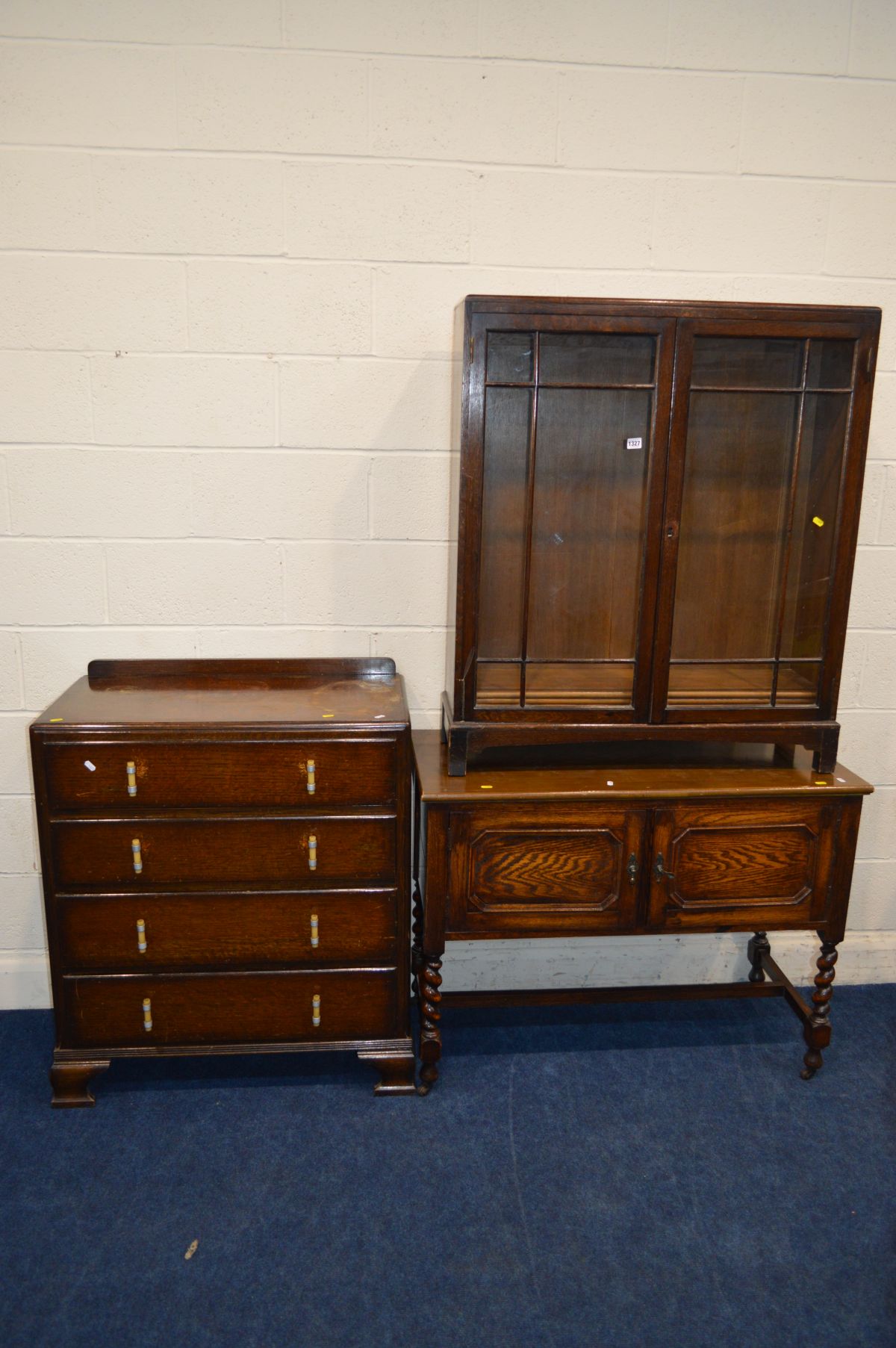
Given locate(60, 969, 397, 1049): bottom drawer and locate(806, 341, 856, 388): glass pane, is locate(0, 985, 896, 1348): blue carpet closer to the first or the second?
locate(60, 969, 397, 1049): bottom drawer

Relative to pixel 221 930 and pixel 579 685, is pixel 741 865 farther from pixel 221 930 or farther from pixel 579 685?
pixel 221 930

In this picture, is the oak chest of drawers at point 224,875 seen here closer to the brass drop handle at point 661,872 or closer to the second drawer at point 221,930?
the second drawer at point 221,930

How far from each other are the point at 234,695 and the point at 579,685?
86cm

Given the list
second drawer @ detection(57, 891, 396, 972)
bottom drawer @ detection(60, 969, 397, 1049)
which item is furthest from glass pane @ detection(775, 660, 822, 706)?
bottom drawer @ detection(60, 969, 397, 1049)

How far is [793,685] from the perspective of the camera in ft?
7.50

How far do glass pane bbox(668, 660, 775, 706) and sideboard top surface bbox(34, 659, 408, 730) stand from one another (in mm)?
667

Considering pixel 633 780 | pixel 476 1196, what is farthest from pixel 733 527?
pixel 476 1196

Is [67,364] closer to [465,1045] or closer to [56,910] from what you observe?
[56,910]

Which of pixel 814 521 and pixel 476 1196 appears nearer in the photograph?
pixel 476 1196

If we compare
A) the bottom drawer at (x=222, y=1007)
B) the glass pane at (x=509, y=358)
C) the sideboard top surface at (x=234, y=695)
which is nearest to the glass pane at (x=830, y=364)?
the glass pane at (x=509, y=358)

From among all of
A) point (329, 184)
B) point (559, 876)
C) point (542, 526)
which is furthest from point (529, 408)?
point (559, 876)

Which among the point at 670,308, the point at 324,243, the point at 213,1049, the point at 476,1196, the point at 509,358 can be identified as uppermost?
the point at 324,243

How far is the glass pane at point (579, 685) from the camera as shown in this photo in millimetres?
2252

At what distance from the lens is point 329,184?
2.31 m
